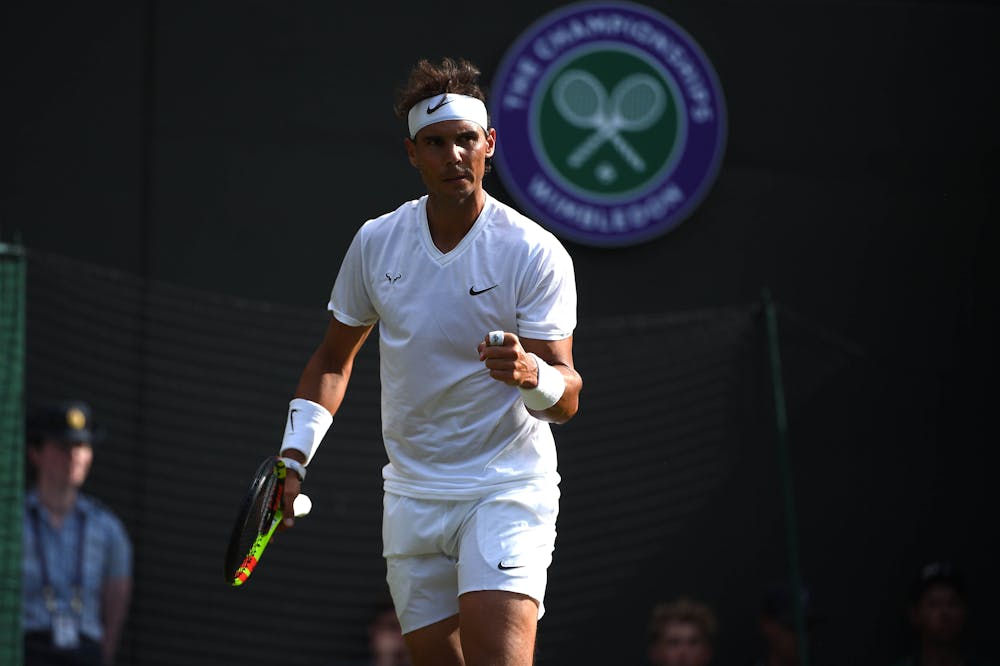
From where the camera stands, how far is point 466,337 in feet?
14.4

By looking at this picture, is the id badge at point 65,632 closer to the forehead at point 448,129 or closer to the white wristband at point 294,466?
the white wristband at point 294,466

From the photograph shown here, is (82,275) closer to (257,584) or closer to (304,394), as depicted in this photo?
(257,584)

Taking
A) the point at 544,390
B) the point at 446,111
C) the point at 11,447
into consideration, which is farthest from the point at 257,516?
the point at 11,447

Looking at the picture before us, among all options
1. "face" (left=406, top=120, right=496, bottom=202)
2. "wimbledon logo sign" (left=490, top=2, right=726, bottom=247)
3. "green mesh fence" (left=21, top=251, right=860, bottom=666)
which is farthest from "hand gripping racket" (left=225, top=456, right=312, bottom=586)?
"wimbledon logo sign" (left=490, top=2, right=726, bottom=247)

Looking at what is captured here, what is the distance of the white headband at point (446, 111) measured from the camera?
4.50m

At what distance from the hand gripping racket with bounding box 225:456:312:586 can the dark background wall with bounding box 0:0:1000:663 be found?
3.60m

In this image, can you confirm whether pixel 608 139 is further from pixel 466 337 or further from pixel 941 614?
pixel 466 337

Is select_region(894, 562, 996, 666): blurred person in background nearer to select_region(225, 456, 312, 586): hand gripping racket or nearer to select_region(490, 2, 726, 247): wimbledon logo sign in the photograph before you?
select_region(490, 2, 726, 247): wimbledon logo sign

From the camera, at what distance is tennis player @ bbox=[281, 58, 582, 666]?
4.36 m

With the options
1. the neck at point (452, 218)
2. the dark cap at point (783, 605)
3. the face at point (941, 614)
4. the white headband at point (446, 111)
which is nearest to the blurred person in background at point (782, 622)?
the dark cap at point (783, 605)

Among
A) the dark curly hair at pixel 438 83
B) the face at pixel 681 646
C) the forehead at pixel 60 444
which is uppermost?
the dark curly hair at pixel 438 83

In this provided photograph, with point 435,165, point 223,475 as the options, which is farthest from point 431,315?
point 223,475

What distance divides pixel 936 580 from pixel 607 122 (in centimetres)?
289

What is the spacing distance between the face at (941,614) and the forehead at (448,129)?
4.41 metres
